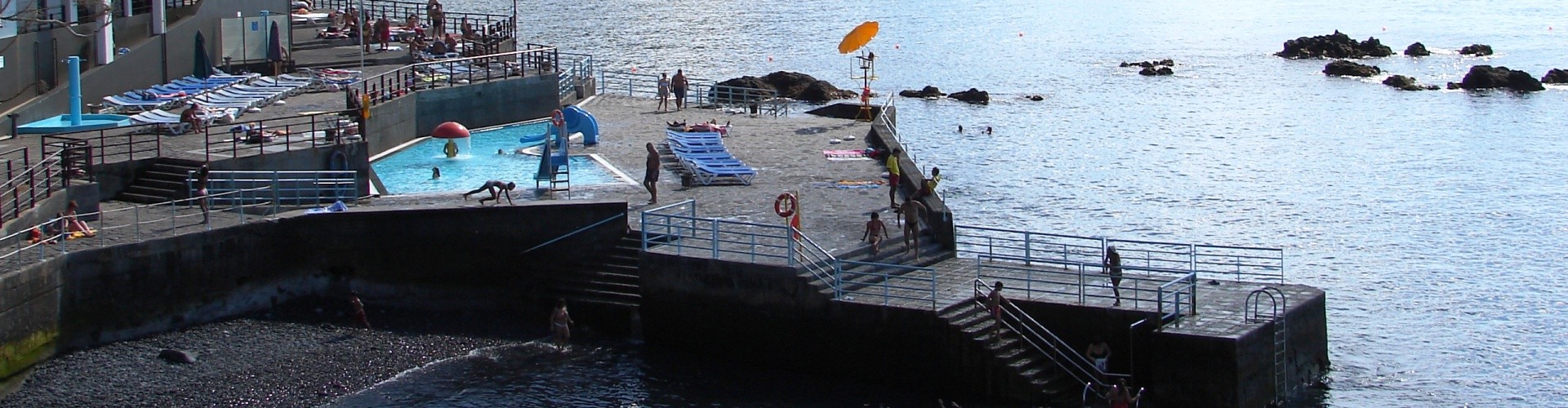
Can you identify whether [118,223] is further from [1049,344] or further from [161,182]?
[1049,344]

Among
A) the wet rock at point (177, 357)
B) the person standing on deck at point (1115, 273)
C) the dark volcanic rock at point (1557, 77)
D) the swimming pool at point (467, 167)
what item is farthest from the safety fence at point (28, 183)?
the dark volcanic rock at point (1557, 77)

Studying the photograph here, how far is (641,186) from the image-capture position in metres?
40.5

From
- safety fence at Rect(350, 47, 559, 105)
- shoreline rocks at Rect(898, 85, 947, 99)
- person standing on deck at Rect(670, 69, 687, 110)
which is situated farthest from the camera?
shoreline rocks at Rect(898, 85, 947, 99)

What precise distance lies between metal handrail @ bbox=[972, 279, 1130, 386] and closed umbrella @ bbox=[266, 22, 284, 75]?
2514 cm

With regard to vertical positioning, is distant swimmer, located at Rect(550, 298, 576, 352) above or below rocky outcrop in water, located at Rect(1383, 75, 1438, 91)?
below

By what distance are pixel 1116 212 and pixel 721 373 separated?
25.2 metres

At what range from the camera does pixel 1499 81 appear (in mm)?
91875

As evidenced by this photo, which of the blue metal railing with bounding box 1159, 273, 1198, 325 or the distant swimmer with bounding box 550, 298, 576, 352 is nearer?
the blue metal railing with bounding box 1159, 273, 1198, 325

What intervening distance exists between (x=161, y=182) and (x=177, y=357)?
6281 millimetres

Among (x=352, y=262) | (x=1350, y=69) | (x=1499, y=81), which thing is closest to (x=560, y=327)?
(x=352, y=262)

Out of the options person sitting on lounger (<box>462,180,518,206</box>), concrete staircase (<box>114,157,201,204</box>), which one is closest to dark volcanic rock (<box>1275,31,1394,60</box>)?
person sitting on lounger (<box>462,180,518,206</box>)

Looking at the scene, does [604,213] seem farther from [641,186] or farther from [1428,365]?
[1428,365]

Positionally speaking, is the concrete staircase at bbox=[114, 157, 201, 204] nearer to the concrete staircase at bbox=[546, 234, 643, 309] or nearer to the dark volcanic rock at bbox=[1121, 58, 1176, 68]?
the concrete staircase at bbox=[546, 234, 643, 309]

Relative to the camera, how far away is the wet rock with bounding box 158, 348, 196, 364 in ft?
106
